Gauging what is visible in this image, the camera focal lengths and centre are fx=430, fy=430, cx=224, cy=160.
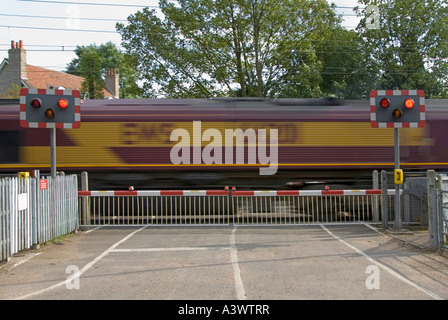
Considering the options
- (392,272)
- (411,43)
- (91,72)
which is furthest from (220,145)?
(411,43)

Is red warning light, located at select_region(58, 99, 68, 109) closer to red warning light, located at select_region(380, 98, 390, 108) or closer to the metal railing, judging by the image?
the metal railing

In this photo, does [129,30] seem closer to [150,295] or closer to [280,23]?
[280,23]

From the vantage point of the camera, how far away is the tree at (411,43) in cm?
2647

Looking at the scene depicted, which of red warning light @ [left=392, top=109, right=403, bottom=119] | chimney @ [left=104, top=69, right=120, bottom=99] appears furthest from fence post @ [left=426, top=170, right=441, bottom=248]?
chimney @ [left=104, top=69, right=120, bottom=99]

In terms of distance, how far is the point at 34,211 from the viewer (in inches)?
329

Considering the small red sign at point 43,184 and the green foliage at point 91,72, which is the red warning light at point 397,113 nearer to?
the small red sign at point 43,184

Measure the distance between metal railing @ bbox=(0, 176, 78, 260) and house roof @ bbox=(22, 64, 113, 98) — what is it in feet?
117

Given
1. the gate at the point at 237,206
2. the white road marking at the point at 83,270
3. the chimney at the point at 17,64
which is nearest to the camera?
the white road marking at the point at 83,270

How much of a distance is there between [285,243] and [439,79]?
22.5 m

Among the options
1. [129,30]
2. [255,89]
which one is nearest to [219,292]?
[255,89]

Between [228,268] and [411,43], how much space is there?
82.8 feet

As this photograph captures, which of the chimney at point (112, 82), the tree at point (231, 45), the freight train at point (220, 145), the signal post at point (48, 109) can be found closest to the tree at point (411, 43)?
the tree at point (231, 45)

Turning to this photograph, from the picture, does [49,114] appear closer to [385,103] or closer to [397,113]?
[385,103]

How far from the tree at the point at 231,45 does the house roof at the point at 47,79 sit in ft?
60.8
